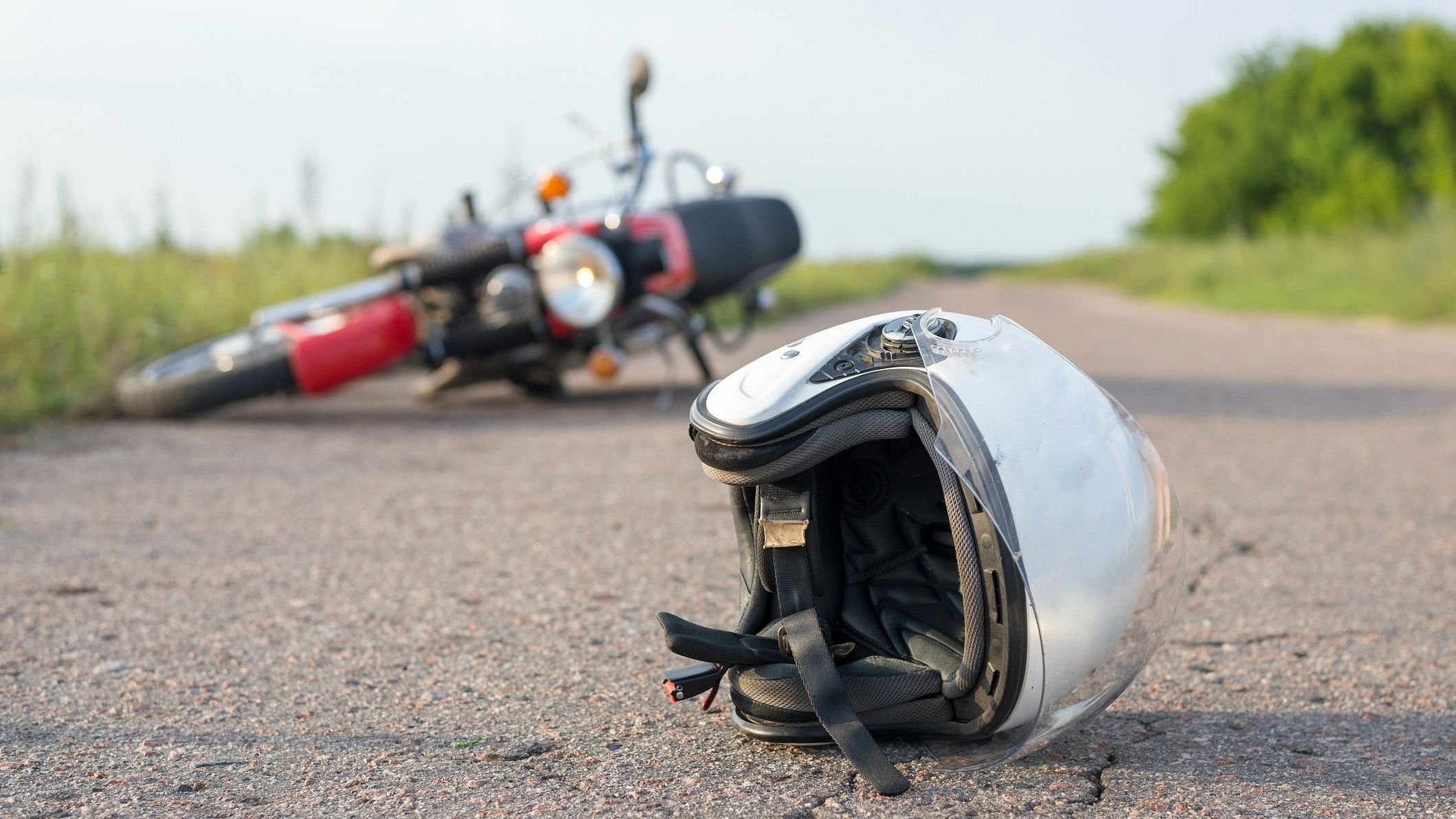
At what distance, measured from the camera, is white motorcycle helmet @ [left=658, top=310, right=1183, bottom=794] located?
5.78ft

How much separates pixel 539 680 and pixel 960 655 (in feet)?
2.72

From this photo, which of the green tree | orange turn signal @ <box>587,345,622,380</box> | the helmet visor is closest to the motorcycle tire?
orange turn signal @ <box>587,345,622,380</box>

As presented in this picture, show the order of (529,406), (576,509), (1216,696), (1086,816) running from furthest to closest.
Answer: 1. (529,406)
2. (576,509)
3. (1216,696)
4. (1086,816)

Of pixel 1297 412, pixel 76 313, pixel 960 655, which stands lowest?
pixel 1297 412

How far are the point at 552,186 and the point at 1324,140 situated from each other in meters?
35.2

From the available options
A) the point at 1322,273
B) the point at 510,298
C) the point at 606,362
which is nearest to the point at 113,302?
the point at 510,298

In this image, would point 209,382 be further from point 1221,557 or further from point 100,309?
point 1221,557

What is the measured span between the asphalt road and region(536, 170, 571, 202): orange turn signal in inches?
43.8

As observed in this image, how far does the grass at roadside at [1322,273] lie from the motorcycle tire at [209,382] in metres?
12.0

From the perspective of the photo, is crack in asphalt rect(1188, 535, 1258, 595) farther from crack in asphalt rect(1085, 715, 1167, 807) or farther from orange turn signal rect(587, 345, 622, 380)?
orange turn signal rect(587, 345, 622, 380)

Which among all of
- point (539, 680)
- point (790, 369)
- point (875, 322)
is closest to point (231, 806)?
point (539, 680)

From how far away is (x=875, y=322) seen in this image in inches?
79.6

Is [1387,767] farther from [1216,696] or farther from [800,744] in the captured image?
[800,744]

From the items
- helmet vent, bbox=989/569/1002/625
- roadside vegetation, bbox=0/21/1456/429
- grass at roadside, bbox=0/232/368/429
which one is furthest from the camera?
roadside vegetation, bbox=0/21/1456/429
